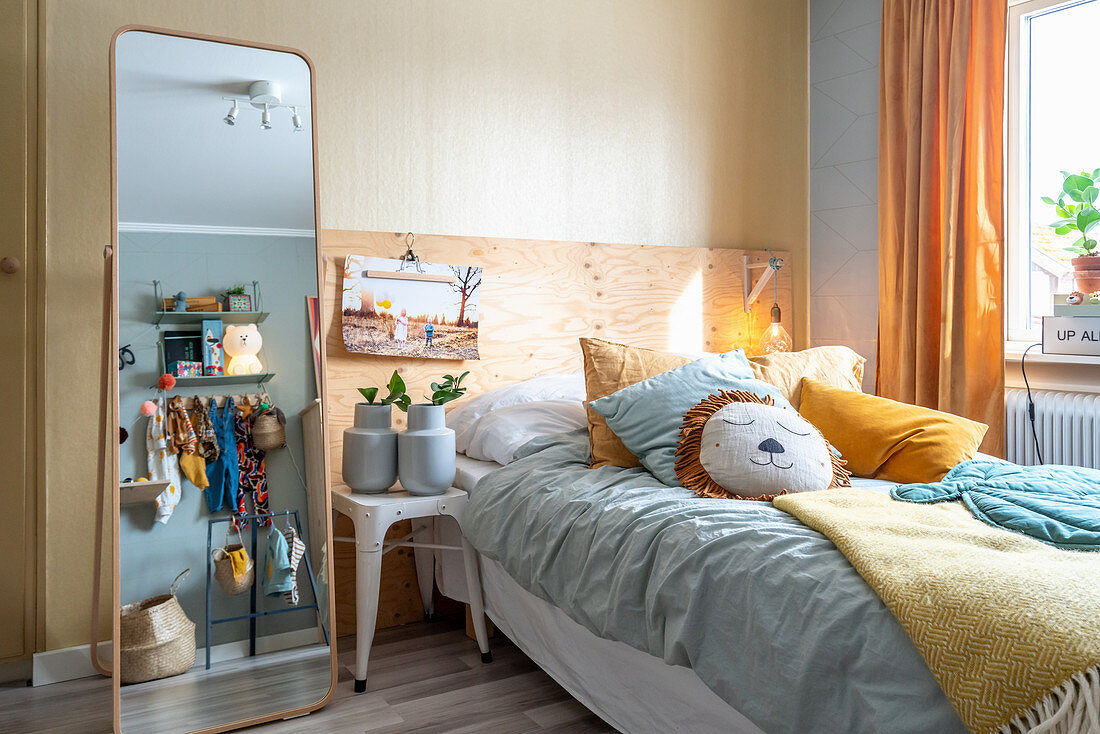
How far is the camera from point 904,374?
3.04 metres

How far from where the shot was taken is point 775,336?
3.26 m

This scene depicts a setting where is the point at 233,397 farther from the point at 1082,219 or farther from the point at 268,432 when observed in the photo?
the point at 1082,219

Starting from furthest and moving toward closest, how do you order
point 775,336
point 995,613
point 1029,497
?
point 775,336, point 1029,497, point 995,613

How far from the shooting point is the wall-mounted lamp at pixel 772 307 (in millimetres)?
3252

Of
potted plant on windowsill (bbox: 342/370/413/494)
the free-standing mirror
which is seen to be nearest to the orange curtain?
potted plant on windowsill (bbox: 342/370/413/494)

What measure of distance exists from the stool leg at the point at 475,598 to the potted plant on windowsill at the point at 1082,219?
2118 mm

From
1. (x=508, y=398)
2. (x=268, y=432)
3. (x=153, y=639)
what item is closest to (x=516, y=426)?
(x=508, y=398)

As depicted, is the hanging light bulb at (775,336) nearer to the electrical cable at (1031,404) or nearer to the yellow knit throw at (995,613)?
the electrical cable at (1031,404)

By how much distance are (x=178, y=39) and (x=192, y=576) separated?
1299 millimetres

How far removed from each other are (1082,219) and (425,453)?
7.35 ft

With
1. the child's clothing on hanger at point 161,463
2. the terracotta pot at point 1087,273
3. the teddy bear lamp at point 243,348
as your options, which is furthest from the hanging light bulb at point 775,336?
the child's clothing on hanger at point 161,463

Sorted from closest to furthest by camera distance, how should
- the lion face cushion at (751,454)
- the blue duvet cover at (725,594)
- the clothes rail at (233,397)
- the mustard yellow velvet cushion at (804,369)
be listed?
1. the blue duvet cover at (725,594)
2. the lion face cushion at (751,454)
3. the clothes rail at (233,397)
4. the mustard yellow velvet cushion at (804,369)

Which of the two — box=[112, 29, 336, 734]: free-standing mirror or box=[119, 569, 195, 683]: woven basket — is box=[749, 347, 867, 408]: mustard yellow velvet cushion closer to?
box=[112, 29, 336, 734]: free-standing mirror

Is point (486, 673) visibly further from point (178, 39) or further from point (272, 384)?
point (178, 39)
